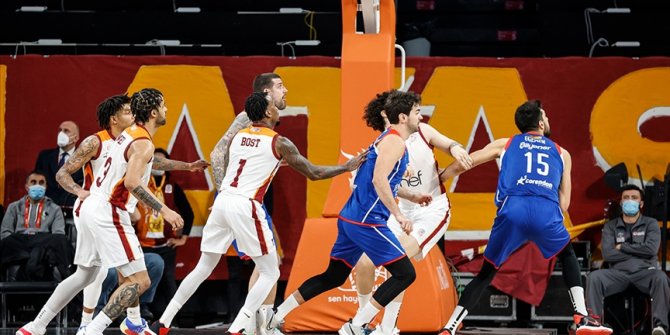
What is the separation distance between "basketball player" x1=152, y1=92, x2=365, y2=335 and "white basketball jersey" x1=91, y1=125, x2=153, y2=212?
0.67 metres

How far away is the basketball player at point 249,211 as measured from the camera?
8.61 metres

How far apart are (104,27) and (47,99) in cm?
132

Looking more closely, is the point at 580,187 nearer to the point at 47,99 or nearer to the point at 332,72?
the point at 332,72

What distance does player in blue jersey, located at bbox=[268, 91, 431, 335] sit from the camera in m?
8.44

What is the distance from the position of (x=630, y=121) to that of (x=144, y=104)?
5946 millimetres

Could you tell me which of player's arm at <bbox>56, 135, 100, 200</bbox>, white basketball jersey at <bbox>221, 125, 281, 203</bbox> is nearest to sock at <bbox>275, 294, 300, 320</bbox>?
white basketball jersey at <bbox>221, 125, 281, 203</bbox>

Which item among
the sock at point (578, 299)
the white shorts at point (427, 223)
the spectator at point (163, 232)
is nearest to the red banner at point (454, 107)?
the spectator at point (163, 232)

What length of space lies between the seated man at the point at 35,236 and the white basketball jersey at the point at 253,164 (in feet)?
11.4

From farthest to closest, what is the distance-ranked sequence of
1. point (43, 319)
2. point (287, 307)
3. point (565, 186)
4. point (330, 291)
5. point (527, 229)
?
point (330, 291)
point (565, 186)
point (527, 229)
point (287, 307)
point (43, 319)

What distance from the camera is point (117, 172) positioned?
27.9 feet

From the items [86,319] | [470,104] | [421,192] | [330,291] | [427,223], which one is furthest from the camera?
[470,104]

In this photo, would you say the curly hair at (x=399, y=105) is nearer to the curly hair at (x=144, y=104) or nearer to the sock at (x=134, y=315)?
the curly hair at (x=144, y=104)

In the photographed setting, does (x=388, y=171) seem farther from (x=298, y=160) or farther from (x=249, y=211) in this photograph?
(x=249, y=211)

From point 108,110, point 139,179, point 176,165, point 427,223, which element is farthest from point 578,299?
point 108,110
